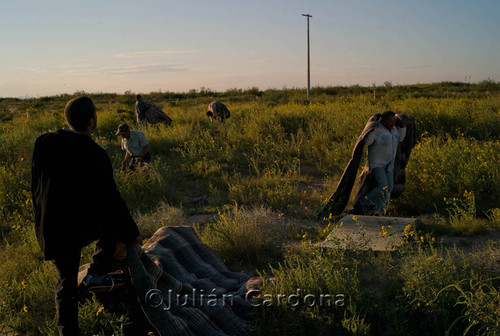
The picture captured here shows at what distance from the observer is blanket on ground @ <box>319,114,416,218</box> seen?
659 cm

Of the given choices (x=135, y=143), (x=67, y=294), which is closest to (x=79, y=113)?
(x=67, y=294)

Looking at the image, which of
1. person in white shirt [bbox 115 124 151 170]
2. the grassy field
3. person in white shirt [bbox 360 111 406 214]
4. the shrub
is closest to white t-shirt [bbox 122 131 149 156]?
person in white shirt [bbox 115 124 151 170]

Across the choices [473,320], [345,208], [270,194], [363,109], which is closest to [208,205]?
[270,194]

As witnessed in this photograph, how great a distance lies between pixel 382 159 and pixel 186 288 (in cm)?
390

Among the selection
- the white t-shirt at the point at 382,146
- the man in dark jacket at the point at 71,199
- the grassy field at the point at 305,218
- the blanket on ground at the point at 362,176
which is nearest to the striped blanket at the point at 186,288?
the grassy field at the point at 305,218

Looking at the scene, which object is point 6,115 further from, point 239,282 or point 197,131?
point 239,282

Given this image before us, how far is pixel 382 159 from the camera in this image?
21.5ft

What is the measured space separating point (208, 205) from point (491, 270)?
4.84 metres

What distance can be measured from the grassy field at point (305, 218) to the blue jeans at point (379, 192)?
1.98 ft

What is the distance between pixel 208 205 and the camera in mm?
7734

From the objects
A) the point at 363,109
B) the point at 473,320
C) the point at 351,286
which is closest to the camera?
the point at 473,320

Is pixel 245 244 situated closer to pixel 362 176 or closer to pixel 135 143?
pixel 362 176

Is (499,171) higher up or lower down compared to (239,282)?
higher up

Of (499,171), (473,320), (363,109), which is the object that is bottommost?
(473,320)
